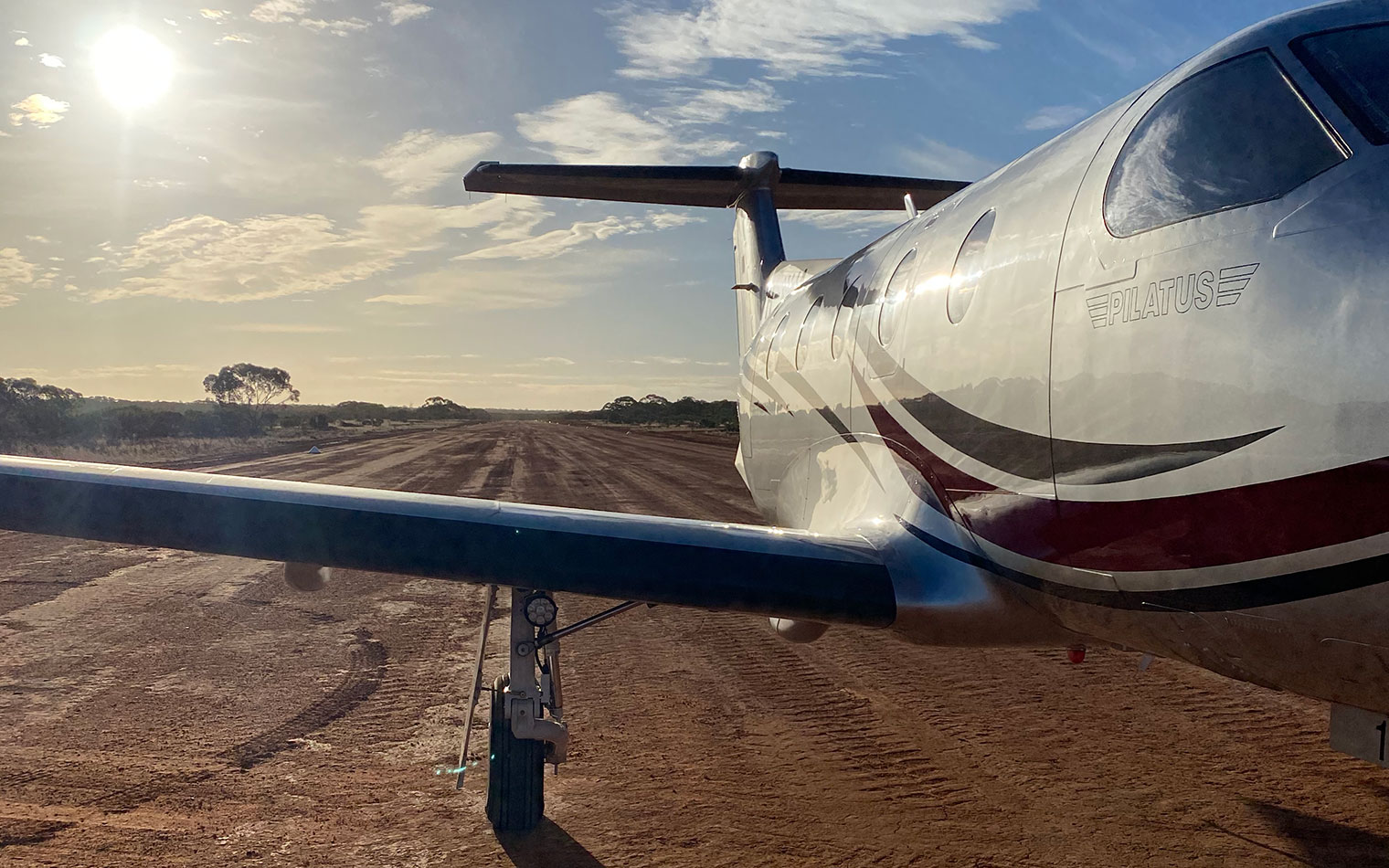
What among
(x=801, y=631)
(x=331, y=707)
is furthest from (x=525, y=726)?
(x=331, y=707)

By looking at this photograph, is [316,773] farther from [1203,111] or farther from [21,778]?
[1203,111]

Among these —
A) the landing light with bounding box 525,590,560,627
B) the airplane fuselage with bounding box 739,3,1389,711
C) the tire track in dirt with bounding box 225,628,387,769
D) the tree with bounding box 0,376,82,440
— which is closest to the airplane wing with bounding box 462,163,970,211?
the tire track in dirt with bounding box 225,628,387,769

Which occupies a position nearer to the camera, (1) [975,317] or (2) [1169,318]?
(2) [1169,318]

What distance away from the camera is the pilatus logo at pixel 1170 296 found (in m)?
2.76

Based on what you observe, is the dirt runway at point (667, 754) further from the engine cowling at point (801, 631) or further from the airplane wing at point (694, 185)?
the airplane wing at point (694, 185)

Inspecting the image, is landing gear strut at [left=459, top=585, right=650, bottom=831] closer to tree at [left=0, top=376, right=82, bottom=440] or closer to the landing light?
the landing light

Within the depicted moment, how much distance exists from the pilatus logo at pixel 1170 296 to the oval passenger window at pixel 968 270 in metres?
0.95

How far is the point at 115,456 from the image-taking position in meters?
36.0

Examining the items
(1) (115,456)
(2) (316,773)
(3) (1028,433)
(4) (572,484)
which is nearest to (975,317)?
(3) (1028,433)

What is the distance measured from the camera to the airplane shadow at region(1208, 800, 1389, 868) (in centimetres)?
471

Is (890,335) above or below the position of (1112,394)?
above

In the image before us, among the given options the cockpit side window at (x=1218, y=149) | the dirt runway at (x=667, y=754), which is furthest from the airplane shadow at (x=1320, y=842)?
the cockpit side window at (x=1218, y=149)

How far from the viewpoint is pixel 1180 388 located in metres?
2.87

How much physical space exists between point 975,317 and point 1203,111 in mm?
1215
